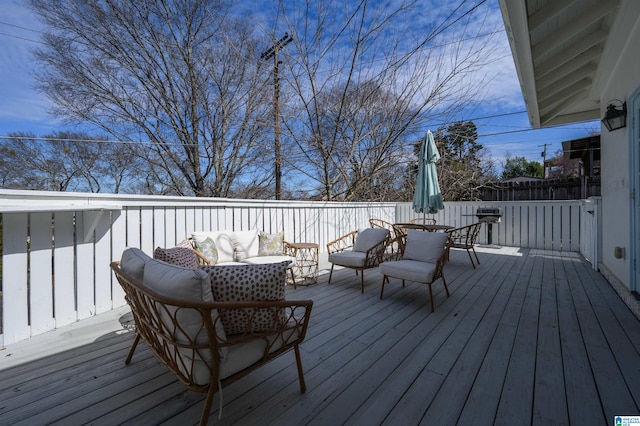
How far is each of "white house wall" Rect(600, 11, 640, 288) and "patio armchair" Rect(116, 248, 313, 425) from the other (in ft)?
12.9

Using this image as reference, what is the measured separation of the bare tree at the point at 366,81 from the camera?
5.56m

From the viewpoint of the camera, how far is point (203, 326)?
48.6 inches

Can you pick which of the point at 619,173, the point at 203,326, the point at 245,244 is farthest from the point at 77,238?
the point at 619,173

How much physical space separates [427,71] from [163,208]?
6.47 m

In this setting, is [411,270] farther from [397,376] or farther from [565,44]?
[565,44]

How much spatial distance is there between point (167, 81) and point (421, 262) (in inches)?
306

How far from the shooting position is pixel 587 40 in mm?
3230

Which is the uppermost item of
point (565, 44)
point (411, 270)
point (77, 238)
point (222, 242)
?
Result: point (565, 44)

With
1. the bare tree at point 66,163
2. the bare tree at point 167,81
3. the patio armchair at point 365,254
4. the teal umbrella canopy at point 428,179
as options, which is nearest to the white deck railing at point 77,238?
the patio armchair at point 365,254

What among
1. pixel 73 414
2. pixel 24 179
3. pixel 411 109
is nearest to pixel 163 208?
pixel 73 414

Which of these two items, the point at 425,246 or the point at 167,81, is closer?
the point at 425,246

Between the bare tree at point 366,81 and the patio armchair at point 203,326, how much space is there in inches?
237

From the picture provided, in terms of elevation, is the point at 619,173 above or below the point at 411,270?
above

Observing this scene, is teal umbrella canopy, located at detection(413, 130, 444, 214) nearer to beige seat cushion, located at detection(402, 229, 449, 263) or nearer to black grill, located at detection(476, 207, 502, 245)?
beige seat cushion, located at detection(402, 229, 449, 263)
